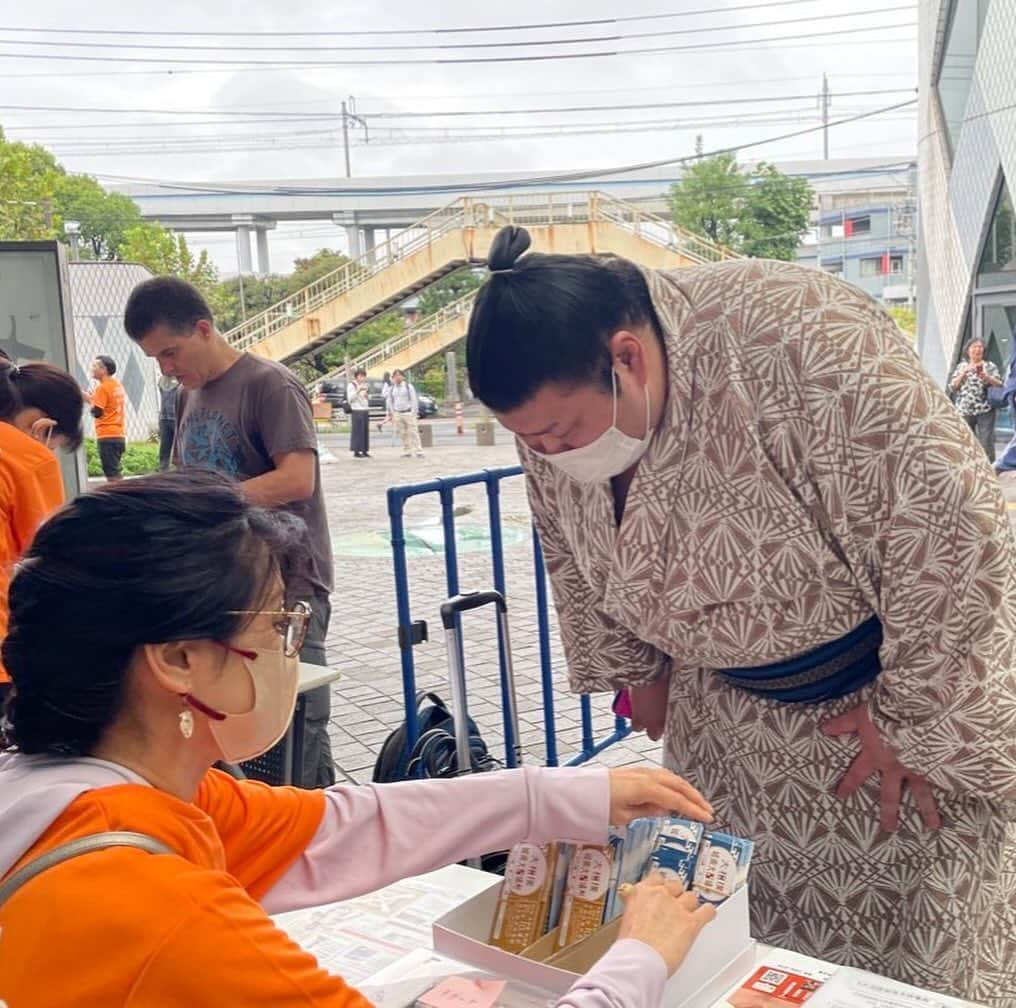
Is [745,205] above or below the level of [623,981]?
above

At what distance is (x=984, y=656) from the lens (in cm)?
142

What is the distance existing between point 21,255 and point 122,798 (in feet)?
15.8

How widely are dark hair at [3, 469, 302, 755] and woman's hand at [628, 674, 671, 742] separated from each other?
0.95 metres

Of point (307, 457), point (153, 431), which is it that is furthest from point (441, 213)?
point (307, 457)

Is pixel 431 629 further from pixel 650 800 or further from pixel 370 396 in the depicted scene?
pixel 370 396

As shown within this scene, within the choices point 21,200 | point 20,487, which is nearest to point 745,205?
point 21,200

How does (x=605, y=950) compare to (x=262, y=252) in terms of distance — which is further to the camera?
(x=262, y=252)

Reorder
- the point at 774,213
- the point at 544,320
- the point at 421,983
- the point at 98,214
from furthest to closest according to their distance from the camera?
the point at 98,214 < the point at 774,213 < the point at 544,320 < the point at 421,983

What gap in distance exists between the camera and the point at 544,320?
1.47m

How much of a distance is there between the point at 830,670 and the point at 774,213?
33419 millimetres

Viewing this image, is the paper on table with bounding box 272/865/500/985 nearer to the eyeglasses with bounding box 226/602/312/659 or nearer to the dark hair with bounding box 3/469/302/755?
the eyeglasses with bounding box 226/602/312/659

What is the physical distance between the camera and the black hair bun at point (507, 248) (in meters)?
1.55

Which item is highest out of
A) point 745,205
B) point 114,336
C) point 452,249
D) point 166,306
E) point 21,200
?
point 745,205

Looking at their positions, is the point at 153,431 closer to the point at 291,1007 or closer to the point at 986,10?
the point at 986,10
